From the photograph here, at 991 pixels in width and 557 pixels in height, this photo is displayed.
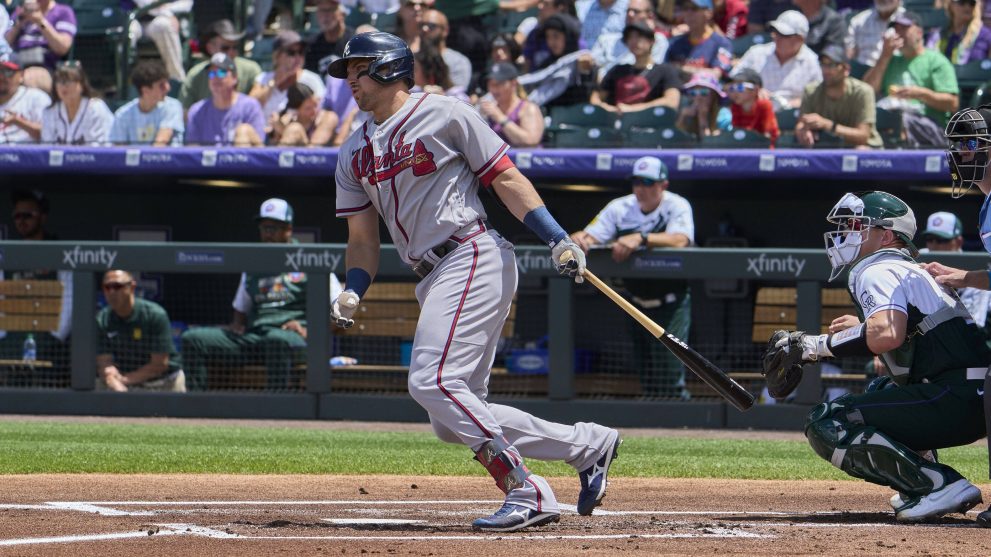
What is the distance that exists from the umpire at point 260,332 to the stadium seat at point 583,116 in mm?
2602

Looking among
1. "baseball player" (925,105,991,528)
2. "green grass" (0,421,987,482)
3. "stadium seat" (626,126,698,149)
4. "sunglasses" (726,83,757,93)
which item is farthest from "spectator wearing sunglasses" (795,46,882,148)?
"baseball player" (925,105,991,528)

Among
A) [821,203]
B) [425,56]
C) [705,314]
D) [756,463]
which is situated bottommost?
[756,463]

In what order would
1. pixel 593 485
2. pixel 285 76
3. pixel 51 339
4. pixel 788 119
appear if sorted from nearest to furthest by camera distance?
pixel 593 485 < pixel 51 339 < pixel 788 119 < pixel 285 76

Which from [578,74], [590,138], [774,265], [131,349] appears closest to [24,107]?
[131,349]

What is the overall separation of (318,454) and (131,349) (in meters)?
2.77

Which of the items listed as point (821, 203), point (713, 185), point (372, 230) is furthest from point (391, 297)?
point (372, 230)

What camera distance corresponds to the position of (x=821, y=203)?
1098 centimetres

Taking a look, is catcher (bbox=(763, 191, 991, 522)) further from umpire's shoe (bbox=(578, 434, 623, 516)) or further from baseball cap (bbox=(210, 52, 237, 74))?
baseball cap (bbox=(210, 52, 237, 74))

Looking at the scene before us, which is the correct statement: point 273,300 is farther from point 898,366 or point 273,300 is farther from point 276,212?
point 898,366

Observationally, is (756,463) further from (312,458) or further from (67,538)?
(67,538)

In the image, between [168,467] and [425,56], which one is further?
[425,56]

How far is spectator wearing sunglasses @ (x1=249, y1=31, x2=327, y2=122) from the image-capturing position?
11.6 meters

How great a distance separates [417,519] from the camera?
4855mm

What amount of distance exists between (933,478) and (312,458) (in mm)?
3472
